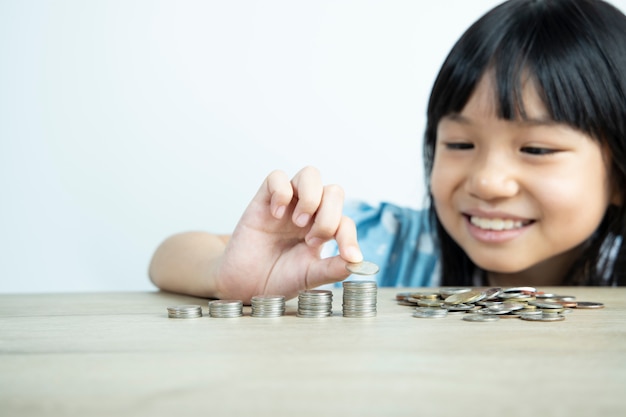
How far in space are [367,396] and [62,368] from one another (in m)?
0.26

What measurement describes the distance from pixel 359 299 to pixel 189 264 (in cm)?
50

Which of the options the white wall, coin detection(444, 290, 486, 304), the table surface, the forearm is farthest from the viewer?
the white wall

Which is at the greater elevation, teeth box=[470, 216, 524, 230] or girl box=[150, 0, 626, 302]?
girl box=[150, 0, 626, 302]

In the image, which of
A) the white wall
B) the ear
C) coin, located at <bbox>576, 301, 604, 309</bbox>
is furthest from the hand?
the white wall

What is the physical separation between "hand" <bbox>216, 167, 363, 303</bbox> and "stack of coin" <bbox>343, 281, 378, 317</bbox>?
58 millimetres

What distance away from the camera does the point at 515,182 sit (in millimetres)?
1521

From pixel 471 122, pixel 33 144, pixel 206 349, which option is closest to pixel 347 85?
pixel 33 144

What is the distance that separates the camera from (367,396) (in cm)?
50

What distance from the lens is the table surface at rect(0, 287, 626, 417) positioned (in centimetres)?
48

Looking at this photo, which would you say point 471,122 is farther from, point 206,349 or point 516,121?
point 206,349

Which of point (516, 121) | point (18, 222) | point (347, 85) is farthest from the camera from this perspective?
point (347, 85)

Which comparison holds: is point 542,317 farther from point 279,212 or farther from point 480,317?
point 279,212

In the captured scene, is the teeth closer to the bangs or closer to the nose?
the nose

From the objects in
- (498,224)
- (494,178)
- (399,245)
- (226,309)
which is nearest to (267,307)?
(226,309)
